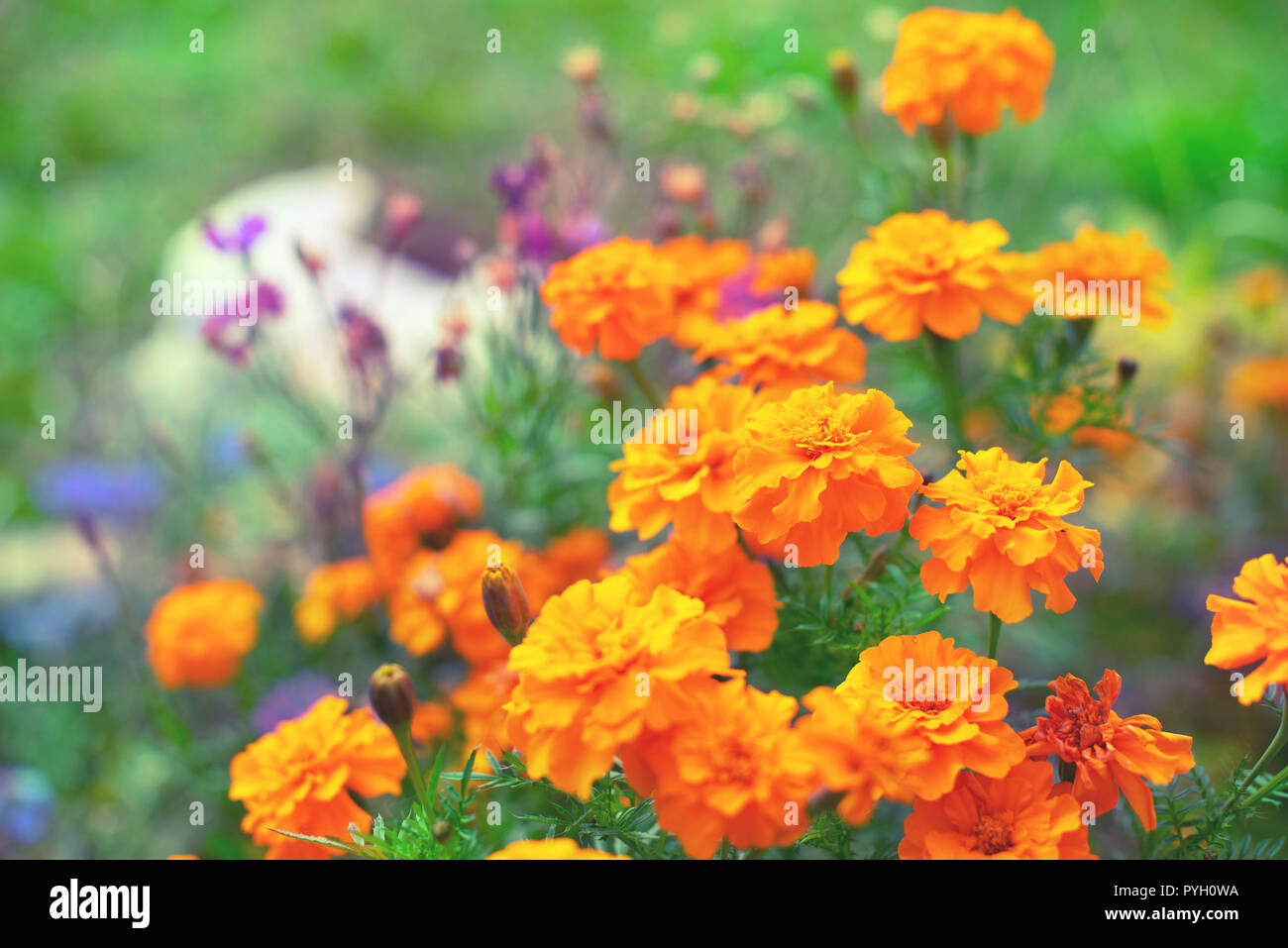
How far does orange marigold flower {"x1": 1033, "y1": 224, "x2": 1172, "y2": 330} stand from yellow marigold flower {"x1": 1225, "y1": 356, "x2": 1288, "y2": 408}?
79 cm

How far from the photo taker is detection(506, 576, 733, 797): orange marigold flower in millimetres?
567

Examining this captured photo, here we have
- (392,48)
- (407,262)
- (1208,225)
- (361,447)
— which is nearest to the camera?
(361,447)

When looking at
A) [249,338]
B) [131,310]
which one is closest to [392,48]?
[131,310]

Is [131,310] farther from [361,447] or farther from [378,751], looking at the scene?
[378,751]

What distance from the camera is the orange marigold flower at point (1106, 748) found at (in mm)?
619

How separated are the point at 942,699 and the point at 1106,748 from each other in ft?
0.36

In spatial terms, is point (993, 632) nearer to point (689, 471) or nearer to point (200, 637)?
point (689, 471)

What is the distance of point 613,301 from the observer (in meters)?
0.86

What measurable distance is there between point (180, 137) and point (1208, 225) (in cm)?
299

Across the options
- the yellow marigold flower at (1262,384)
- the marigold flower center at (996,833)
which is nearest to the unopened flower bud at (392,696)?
the marigold flower center at (996,833)

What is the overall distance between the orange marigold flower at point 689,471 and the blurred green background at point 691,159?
376 millimetres

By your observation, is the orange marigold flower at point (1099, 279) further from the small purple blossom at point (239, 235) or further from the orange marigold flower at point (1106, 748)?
the small purple blossom at point (239, 235)

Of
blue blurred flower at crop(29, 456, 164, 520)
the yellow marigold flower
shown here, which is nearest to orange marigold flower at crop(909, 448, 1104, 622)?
the yellow marigold flower

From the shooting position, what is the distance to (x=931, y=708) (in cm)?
62
